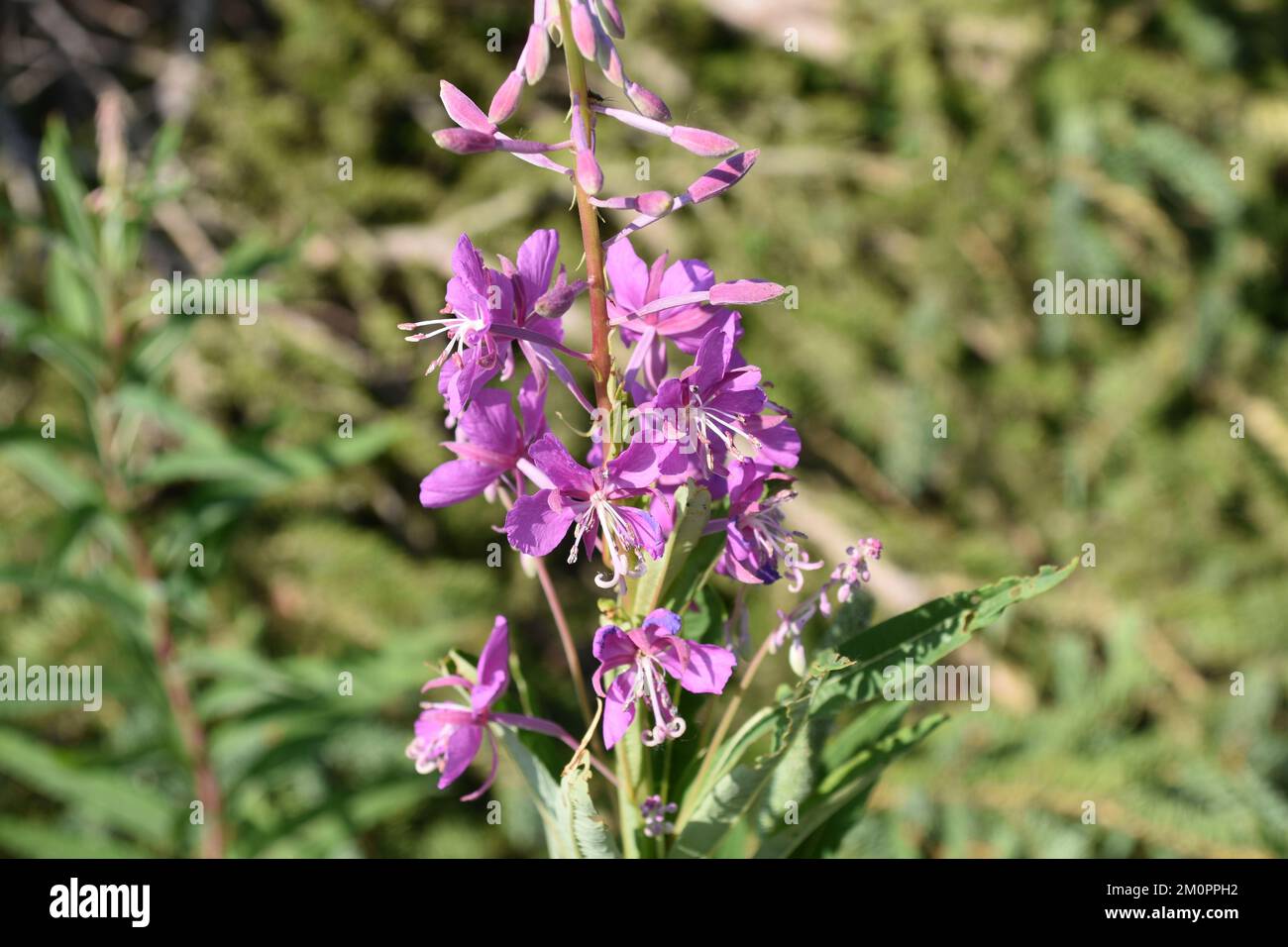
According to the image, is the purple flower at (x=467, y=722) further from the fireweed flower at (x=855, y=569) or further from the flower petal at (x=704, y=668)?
the fireweed flower at (x=855, y=569)

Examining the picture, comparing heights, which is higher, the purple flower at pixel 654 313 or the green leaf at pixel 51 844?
the purple flower at pixel 654 313

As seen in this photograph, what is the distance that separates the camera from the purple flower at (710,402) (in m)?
0.82

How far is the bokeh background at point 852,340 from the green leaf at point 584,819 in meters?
1.51

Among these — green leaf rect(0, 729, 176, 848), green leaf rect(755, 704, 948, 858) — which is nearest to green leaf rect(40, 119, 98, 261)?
green leaf rect(0, 729, 176, 848)

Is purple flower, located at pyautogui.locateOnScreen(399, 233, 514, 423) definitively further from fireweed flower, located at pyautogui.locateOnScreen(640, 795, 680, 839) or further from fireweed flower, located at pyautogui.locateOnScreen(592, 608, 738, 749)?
fireweed flower, located at pyautogui.locateOnScreen(640, 795, 680, 839)

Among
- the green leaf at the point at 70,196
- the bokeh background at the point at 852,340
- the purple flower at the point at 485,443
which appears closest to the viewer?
the purple flower at the point at 485,443

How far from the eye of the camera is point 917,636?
0.92 metres

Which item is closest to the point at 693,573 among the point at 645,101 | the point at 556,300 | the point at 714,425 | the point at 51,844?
the point at 714,425

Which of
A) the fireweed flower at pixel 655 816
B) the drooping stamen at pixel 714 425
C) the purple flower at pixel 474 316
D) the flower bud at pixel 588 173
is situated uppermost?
the flower bud at pixel 588 173

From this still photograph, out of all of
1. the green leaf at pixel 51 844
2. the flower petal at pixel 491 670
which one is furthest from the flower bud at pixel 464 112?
the green leaf at pixel 51 844

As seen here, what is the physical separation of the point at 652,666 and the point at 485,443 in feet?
0.83

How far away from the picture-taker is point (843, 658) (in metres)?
0.81
